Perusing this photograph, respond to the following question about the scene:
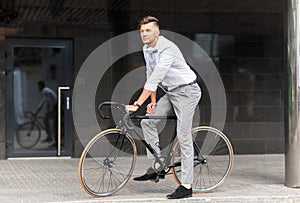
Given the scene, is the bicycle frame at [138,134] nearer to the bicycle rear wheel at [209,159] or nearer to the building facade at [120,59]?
the bicycle rear wheel at [209,159]

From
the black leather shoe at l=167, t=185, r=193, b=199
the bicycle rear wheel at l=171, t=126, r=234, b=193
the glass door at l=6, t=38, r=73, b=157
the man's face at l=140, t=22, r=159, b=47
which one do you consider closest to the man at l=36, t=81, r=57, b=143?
the glass door at l=6, t=38, r=73, b=157

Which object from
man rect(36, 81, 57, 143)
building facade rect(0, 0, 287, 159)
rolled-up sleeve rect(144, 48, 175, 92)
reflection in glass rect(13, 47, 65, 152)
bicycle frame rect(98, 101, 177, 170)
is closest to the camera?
rolled-up sleeve rect(144, 48, 175, 92)

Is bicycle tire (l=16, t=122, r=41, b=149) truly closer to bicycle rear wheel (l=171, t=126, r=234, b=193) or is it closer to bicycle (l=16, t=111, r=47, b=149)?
bicycle (l=16, t=111, r=47, b=149)

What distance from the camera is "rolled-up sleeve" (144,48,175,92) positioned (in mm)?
5992

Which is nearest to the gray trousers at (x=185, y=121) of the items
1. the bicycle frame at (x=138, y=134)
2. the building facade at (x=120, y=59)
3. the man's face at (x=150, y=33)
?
the bicycle frame at (x=138, y=134)

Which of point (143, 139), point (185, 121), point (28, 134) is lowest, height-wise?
point (28, 134)

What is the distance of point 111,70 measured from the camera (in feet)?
33.8

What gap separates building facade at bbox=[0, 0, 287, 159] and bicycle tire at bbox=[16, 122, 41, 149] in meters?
0.02

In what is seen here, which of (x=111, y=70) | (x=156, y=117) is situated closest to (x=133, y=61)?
(x=111, y=70)

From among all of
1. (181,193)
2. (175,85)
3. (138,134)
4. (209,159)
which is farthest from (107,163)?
(209,159)

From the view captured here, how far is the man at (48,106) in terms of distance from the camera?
34.0ft

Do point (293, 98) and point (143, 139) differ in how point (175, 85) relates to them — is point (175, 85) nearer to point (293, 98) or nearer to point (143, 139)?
point (143, 139)

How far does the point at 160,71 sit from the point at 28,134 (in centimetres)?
495

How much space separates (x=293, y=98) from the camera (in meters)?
6.92
